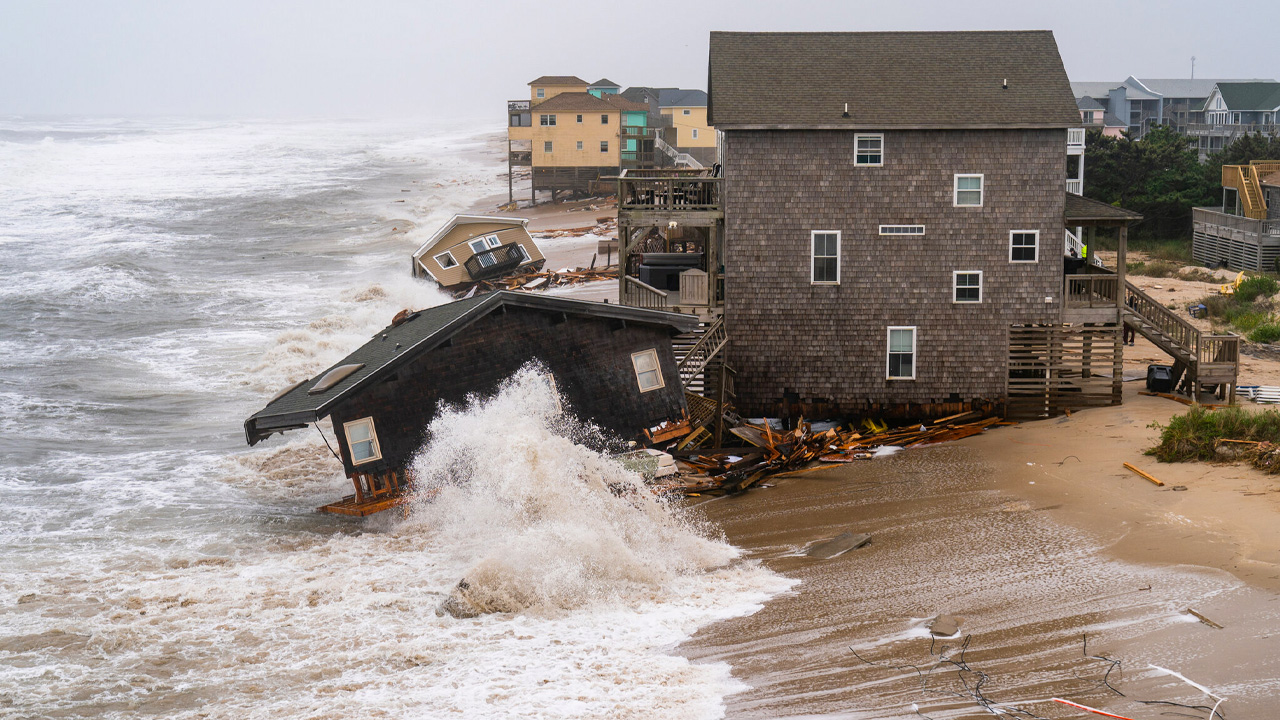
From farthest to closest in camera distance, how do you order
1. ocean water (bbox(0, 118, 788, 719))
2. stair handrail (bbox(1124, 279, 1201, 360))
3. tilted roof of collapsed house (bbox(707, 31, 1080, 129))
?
stair handrail (bbox(1124, 279, 1201, 360)) → tilted roof of collapsed house (bbox(707, 31, 1080, 129)) → ocean water (bbox(0, 118, 788, 719))

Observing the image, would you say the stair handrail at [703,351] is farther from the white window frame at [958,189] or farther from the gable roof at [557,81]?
the gable roof at [557,81]

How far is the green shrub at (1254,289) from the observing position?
A: 40.5 meters

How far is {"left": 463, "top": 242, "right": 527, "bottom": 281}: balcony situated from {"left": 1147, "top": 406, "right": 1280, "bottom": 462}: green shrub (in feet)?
107

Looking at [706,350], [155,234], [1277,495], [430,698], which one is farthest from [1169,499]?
[155,234]

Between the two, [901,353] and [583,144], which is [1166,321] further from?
[583,144]

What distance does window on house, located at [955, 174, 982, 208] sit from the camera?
26297 millimetres

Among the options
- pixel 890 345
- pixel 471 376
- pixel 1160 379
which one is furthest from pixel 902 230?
pixel 471 376

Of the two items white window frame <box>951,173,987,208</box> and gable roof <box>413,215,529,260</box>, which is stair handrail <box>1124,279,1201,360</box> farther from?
gable roof <box>413,215,529,260</box>

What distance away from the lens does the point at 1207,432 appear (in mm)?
21453

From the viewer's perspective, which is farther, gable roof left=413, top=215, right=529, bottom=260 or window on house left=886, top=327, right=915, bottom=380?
gable roof left=413, top=215, right=529, bottom=260

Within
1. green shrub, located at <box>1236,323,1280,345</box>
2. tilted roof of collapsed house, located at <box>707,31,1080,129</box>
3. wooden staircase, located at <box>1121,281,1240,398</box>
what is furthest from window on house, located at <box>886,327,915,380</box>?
green shrub, located at <box>1236,323,1280,345</box>

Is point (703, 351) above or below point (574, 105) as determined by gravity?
below

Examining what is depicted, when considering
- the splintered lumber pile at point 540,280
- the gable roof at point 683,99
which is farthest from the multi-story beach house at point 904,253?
the gable roof at point 683,99

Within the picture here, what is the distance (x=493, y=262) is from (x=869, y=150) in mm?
26361
